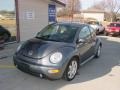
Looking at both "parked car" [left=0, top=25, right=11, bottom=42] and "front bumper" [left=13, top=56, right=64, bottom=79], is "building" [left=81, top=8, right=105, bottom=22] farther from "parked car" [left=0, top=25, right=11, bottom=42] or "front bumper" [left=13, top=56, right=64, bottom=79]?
"front bumper" [left=13, top=56, right=64, bottom=79]

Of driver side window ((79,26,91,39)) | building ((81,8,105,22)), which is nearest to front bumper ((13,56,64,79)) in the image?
driver side window ((79,26,91,39))

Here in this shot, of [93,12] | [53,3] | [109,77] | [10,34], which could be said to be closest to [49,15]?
[53,3]

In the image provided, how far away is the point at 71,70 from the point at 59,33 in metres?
1.35

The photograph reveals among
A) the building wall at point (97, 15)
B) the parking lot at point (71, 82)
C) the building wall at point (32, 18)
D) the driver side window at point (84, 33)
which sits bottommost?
the parking lot at point (71, 82)

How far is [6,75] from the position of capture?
5.77m

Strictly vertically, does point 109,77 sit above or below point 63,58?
below

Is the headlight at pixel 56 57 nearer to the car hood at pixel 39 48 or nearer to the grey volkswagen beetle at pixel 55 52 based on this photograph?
the grey volkswagen beetle at pixel 55 52

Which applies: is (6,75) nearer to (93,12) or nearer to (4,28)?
(4,28)

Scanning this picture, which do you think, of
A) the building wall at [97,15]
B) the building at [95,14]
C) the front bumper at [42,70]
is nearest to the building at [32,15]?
the front bumper at [42,70]

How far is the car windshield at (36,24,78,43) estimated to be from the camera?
6.03 m

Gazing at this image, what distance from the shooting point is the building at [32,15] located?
11305 millimetres

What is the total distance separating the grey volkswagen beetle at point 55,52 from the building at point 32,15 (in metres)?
5.03

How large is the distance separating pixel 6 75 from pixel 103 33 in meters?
17.7

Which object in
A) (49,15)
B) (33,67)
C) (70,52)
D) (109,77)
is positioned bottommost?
(109,77)
